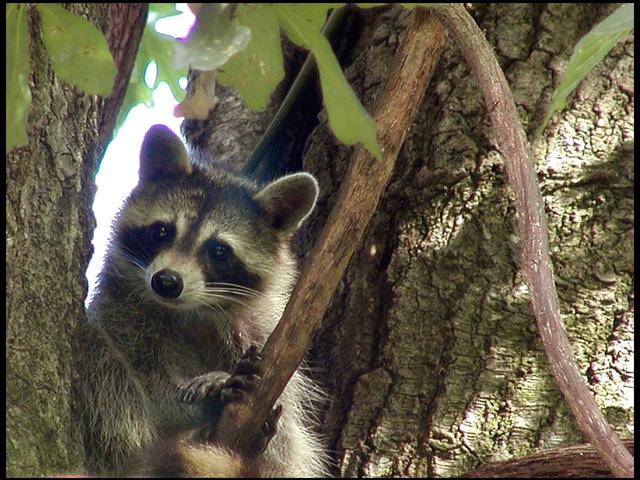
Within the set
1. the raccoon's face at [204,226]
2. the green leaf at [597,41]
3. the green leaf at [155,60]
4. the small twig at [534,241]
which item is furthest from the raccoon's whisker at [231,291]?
the green leaf at [597,41]

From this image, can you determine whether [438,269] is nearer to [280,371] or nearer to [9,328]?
[280,371]

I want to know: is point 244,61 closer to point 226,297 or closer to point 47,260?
point 47,260

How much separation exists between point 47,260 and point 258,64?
788mm

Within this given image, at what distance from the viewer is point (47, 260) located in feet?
7.90

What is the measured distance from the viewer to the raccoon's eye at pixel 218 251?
3.58m

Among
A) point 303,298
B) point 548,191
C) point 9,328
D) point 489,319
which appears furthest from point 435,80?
point 9,328

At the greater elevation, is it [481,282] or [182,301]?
[481,282]

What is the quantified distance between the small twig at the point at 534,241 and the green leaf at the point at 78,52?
1051 mm

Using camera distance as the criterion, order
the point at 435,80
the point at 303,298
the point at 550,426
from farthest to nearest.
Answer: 1. the point at 435,80
2. the point at 550,426
3. the point at 303,298

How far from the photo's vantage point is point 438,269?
309 cm

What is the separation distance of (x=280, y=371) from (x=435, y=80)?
1305 millimetres

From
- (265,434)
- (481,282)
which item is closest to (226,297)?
(265,434)

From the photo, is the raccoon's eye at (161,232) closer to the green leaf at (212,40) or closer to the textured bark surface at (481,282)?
the textured bark surface at (481,282)

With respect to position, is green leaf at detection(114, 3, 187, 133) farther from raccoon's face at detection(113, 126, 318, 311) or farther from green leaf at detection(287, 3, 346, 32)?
green leaf at detection(287, 3, 346, 32)
